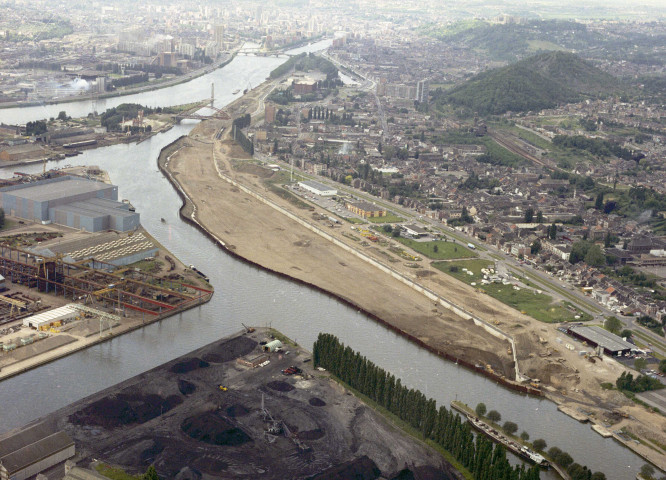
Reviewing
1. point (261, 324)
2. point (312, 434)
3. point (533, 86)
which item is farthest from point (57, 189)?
point (533, 86)

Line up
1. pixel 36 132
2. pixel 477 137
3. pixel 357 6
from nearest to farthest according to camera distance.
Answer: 1. pixel 36 132
2. pixel 477 137
3. pixel 357 6

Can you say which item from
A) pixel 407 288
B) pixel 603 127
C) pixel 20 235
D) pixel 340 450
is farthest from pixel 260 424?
pixel 603 127

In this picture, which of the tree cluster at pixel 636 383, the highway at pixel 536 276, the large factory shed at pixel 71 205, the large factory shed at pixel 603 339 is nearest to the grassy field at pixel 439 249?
the highway at pixel 536 276

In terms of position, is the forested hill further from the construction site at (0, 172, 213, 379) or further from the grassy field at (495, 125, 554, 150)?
the construction site at (0, 172, 213, 379)

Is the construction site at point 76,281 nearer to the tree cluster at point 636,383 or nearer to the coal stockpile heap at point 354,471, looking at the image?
the coal stockpile heap at point 354,471

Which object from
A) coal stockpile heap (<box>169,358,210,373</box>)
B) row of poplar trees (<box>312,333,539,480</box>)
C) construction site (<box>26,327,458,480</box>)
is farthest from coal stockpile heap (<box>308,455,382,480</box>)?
coal stockpile heap (<box>169,358,210,373</box>)

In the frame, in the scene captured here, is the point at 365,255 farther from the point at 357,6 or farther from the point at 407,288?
the point at 357,6
